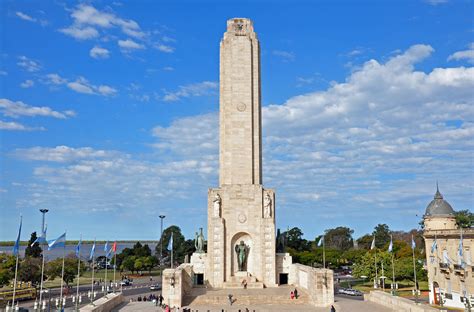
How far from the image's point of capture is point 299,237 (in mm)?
101375

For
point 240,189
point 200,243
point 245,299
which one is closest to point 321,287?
point 245,299

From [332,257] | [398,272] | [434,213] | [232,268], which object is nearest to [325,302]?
[232,268]

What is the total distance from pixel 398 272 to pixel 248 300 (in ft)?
111

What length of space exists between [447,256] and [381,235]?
75658 millimetres

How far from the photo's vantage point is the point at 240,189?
41812mm

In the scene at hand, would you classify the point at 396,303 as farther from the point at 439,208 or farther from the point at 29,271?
the point at 29,271

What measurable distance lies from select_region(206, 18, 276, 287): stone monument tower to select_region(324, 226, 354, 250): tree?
85.3 metres

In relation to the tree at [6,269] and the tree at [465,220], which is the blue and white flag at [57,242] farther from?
the tree at [465,220]

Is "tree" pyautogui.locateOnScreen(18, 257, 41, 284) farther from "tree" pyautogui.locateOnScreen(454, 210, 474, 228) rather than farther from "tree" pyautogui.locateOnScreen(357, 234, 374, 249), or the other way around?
"tree" pyautogui.locateOnScreen(357, 234, 374, 249)

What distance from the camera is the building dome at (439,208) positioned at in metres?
52.8

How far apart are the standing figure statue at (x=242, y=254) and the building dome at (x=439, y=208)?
24708 mm

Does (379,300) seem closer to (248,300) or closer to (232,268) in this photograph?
(248,300)

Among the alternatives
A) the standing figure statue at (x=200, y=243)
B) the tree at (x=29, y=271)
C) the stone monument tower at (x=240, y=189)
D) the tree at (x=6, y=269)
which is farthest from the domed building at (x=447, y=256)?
the tree at (x=6, y=269)

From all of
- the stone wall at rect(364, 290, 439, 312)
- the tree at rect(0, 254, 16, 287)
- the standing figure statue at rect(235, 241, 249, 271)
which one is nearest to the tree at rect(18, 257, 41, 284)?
the tree at rect(0, 254, 16, 287)
